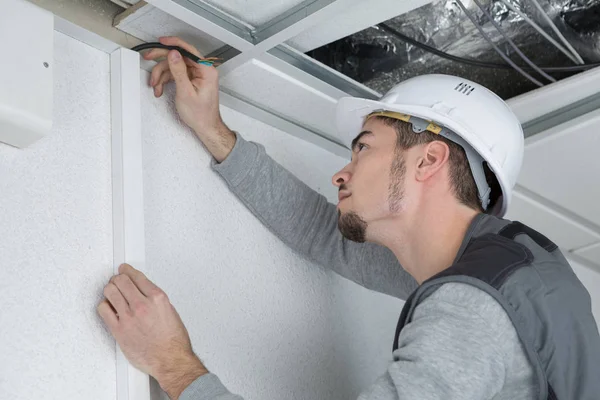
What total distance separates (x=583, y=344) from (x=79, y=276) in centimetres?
85

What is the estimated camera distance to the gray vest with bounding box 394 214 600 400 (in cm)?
115

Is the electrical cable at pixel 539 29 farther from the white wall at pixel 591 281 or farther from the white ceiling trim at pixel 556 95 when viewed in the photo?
the white wall at pixel 591 281

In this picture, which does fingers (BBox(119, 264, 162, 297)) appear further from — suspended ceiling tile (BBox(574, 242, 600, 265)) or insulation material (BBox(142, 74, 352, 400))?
suspended ceiling tile (BBox(574, 242, 600, 265))

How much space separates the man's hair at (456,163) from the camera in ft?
5.08

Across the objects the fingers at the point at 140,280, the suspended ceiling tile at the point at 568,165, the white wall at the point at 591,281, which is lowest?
the fingers at the point at 140,280

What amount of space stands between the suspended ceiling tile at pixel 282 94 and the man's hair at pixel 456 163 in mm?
272

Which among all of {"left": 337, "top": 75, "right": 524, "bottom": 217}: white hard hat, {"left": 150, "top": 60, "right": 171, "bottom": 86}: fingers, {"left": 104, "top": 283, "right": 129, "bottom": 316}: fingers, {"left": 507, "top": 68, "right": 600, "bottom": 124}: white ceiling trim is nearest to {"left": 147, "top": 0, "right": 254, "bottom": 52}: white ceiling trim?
{"left": 150, "top": 60, "right": 171, "bottom": 86}: fingers

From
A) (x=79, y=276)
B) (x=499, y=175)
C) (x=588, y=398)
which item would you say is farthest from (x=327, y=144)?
(x=588, y=398)

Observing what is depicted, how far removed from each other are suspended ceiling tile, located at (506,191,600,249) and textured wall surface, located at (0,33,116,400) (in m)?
→ 1.37

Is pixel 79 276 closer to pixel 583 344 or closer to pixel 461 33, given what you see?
pixel 583 344

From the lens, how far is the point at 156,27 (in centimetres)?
151

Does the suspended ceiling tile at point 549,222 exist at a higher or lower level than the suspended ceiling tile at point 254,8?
lower

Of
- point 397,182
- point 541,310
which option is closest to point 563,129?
point 397,182

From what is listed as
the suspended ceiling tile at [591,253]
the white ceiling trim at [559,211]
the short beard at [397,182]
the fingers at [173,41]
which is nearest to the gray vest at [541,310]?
the short beard at [397,182]
